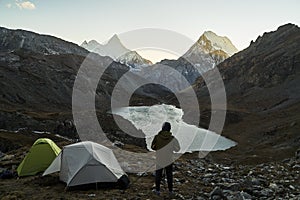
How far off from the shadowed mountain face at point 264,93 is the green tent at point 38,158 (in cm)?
3058

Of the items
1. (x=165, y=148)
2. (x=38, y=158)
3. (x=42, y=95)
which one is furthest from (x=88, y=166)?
(x=42, y=95)

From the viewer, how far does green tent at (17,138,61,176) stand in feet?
55.3

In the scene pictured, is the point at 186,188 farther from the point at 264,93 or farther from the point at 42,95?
the point at 264,93

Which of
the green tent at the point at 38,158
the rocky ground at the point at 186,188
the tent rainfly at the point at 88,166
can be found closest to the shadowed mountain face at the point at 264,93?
the rocky ground at the point at 186,188

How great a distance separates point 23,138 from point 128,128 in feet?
57.2

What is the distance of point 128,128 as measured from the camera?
51656 millimetres

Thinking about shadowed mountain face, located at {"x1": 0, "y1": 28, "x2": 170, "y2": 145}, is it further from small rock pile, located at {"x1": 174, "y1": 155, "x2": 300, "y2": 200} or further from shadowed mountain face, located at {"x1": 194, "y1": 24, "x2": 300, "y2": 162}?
small rock pile, located at {"x1": 174, "y1": 155, "x2": 300, "y2": 200}

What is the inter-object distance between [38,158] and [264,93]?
110298mm

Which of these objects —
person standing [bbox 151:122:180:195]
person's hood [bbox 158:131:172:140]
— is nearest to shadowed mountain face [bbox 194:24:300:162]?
person standing [bbox 151:122:180:195]

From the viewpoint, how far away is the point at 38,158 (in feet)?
57.0

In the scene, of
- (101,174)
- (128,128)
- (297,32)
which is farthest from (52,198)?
(297,32)

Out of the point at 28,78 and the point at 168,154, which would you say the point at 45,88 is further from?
the point at 168,154

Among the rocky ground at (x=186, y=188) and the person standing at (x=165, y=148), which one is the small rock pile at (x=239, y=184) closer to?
the rocky ground at (x=186, y=188)

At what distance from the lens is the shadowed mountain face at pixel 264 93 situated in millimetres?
59906
